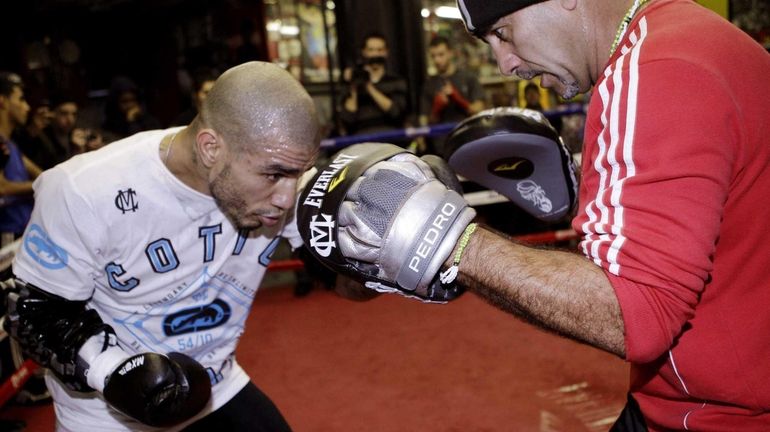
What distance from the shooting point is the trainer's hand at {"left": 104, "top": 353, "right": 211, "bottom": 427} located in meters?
1.40

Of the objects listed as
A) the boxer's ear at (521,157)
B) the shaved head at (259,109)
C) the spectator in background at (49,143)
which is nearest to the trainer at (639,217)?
the boxer's ear at (521,157)

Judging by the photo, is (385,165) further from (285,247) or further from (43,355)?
(285,247)

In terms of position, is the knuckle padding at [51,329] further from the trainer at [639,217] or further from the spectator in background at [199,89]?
the spectator in background at [199,89]

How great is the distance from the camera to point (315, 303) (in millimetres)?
4262

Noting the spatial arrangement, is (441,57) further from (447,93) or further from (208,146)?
(208,146)

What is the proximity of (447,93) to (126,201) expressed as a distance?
126 inches

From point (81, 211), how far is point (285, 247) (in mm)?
4299

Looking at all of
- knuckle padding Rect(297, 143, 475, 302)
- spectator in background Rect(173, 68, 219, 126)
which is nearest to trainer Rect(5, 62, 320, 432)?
knuckle padding Rect(297, 143, 475, 302)

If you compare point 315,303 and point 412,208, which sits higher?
point 412,208

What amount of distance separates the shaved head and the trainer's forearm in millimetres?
797

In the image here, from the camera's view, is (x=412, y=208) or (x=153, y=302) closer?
(x=412, y=208)

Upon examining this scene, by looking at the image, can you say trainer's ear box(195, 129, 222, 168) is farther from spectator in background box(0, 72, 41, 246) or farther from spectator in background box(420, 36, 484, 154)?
spectator in background box(420, 36, 484, 154)

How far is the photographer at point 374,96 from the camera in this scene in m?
4.30

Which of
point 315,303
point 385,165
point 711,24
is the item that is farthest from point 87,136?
point 711,24
